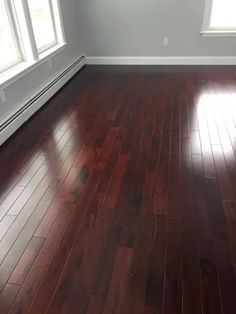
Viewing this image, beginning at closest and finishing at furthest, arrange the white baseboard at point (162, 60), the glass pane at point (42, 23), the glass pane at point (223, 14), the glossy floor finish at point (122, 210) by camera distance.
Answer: the glossy floor finish at point (122, 210) < the glass pane at point (42, 23) < the glass pane at point (223, 14) < the white baseboard at point (162, 60)

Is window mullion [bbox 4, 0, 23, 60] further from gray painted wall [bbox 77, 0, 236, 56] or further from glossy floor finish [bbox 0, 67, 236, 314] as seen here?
gray painted wall [bbox 77, 0, 236, 56]

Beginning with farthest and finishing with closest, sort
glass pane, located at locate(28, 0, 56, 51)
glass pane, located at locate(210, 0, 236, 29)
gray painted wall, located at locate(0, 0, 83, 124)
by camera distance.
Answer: glass pane, located at locate(210, 0, 236, 29) < glass pane, located at locate(28, 0, 56, 51) < gray painted wall, located at locate(0, 0, 83, 124)

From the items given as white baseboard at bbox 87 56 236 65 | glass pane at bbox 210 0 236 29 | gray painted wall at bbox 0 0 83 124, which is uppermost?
glass pane at bbox 210 0 236 29

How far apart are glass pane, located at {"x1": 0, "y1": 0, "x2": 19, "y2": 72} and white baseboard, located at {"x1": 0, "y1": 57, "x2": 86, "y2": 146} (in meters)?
0.47

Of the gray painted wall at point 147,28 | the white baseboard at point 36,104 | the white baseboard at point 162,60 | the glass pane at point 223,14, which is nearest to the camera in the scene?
the white baseboard at point 36,104

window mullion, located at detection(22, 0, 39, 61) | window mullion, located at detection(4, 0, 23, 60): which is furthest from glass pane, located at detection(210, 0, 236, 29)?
window mullion, located at detection(4, 0, 23, 60)

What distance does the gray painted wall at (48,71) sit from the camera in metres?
2.97

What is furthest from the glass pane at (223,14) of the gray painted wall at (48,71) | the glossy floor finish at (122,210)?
the gray painted wall at (48,71)

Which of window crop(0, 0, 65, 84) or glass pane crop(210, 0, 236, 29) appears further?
glass pane crop(210, 0, 236, 29)

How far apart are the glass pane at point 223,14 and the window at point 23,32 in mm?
2485

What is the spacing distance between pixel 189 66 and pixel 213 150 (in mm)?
2685

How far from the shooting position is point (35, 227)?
5.99 feet

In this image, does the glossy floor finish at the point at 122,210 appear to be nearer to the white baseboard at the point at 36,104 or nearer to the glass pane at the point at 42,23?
the white baseboard at the point at 36,104

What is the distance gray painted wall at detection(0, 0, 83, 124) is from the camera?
2.97m
